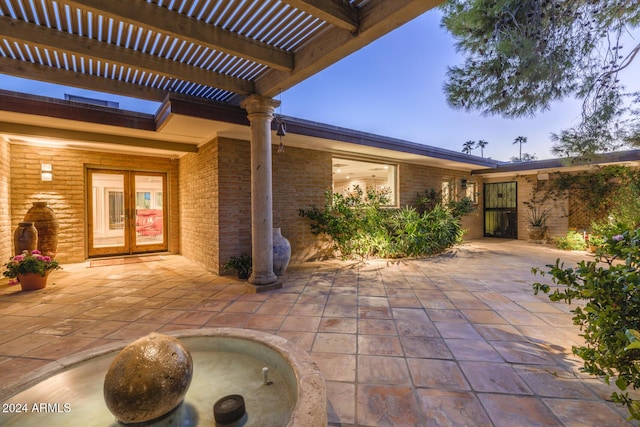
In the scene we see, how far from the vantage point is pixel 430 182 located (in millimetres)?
8734

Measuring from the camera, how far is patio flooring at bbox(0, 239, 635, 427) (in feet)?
5.34

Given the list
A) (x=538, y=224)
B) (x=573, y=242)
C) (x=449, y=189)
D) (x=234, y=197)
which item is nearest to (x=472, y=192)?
(x=449, y=189)

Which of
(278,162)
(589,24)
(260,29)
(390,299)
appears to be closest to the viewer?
(260,29)

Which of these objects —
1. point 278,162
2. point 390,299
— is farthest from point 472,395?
point 278,162

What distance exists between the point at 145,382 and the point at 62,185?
6174 millimetres

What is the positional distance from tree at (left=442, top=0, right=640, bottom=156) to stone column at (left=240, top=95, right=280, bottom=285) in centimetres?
246

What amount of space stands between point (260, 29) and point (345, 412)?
319cm

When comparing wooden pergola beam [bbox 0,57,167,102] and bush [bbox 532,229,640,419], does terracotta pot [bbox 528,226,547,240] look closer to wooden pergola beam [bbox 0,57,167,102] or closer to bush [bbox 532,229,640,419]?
bush [bbox 532,229,640,419]

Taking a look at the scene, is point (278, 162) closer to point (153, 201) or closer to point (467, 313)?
point (153, 201)

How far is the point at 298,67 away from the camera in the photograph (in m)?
3.07

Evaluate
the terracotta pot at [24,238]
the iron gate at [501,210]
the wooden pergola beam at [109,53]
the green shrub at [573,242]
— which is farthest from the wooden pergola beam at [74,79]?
the iron gate at [501,210]

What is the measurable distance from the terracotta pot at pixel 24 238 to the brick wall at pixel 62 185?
0.80 metres

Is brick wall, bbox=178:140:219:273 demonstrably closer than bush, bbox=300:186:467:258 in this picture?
Yes

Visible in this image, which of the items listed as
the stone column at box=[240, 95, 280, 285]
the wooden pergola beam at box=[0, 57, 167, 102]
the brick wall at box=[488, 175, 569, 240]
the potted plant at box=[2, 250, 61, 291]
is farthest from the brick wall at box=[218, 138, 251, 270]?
the brick wall at box=[488, 175, 569, 240]
